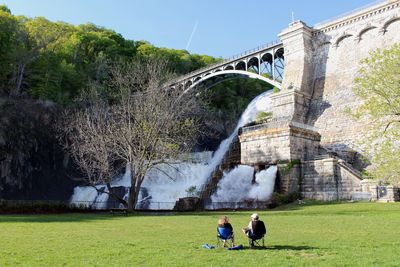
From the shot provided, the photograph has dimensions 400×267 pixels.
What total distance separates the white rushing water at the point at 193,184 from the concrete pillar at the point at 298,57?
29.9ft

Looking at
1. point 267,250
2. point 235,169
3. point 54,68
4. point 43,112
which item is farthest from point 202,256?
point 54,68

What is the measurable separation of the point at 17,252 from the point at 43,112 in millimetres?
34933

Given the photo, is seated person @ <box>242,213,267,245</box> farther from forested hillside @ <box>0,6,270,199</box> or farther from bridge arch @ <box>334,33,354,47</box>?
bridge arch @ <box>334,33,354,47</box>

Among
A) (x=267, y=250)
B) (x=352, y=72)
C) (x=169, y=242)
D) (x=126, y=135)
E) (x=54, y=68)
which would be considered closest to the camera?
(x=267, y=250)

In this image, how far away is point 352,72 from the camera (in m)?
36.0

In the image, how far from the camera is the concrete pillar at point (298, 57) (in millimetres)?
38531

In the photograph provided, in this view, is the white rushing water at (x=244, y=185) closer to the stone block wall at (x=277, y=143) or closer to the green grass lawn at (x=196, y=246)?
the stone block wall at (x=277, y=143)

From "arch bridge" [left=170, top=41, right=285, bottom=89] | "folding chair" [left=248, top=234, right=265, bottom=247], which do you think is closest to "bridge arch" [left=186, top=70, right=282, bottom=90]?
"arch bridge" [left=170, top=41, right=285, bottom=89]

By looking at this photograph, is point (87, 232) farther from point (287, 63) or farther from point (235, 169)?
point (287, 63)

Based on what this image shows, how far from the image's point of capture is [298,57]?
3900 cm

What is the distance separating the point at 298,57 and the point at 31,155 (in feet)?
88.7

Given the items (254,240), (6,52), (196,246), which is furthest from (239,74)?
(196,246)

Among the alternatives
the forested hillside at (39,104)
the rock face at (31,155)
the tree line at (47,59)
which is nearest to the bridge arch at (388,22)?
the forested hillside at (39,104)

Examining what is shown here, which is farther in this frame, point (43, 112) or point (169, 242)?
point (43, 112)
